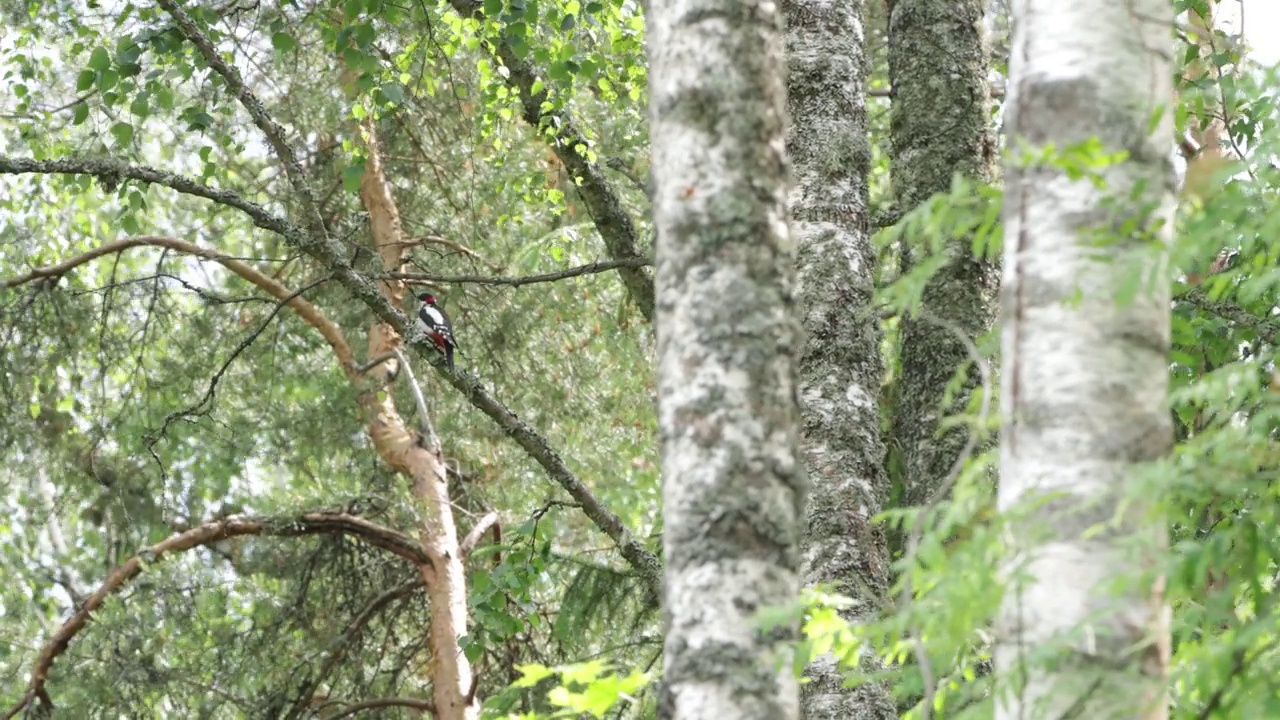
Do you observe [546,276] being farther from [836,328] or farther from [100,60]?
[100,60]

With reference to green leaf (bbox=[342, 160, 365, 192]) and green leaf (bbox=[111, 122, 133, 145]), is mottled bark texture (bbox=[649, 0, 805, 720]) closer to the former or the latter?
green leaf (bbox=[342, 160, 365, 192])

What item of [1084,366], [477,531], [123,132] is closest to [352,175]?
[123,132]

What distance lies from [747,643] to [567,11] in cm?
513

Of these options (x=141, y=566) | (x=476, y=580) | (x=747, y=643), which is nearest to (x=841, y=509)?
(x=476, y=580)

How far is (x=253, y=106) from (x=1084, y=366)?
3.73 meters

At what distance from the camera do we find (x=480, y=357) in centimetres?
1009

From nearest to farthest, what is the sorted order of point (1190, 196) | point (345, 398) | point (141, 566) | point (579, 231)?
point (1190, 196) → point (579, 231) → point (141, 566) → point (345, 398)

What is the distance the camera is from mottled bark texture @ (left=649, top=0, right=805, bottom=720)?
227 centimetres

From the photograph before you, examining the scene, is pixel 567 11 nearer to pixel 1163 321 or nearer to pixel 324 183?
pixel 324 183

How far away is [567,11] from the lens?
22.9ft

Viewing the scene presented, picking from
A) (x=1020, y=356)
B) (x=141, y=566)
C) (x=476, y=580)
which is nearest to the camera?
(x=1020, y=356)

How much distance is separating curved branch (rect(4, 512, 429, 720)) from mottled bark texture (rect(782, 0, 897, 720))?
17.9ft

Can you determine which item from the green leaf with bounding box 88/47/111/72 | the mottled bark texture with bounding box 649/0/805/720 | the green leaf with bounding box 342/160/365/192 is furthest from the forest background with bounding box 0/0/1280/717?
the green leaf with bounding box 342/160/365/192

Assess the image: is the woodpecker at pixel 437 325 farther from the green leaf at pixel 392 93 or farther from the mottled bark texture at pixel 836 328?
the mottled bark texture at pixel 836 328
